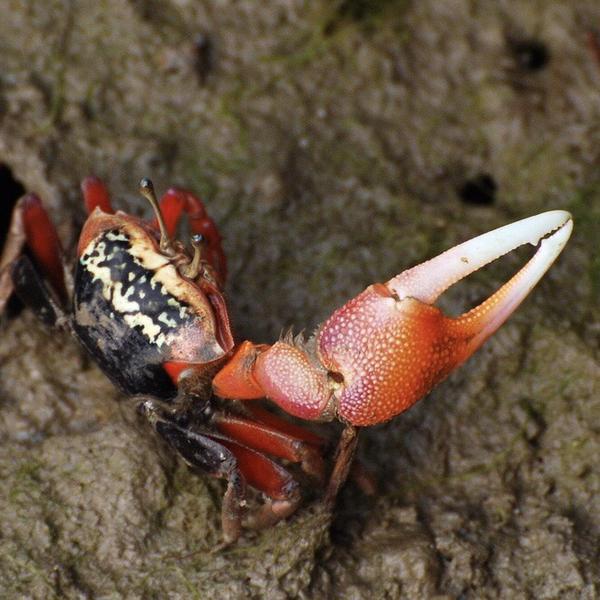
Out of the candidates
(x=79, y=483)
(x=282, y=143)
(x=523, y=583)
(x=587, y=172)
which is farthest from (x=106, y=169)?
(x=523, y=583)

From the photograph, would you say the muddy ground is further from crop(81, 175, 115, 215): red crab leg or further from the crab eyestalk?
the crab eyestalk

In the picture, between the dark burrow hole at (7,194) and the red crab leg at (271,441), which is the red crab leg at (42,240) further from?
the red crab leg at (271,441)

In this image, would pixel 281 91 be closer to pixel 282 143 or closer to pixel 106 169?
pixel 282 143

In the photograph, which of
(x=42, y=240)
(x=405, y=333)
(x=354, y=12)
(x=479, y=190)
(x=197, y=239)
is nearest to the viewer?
(x=405, y=333)

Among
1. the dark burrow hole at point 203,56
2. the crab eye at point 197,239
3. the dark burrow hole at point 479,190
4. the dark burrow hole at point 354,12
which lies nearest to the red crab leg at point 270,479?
the crab eye at point 197,239

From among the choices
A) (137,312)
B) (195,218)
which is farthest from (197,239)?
(195,218)

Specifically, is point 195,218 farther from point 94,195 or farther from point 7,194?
point 7,194
